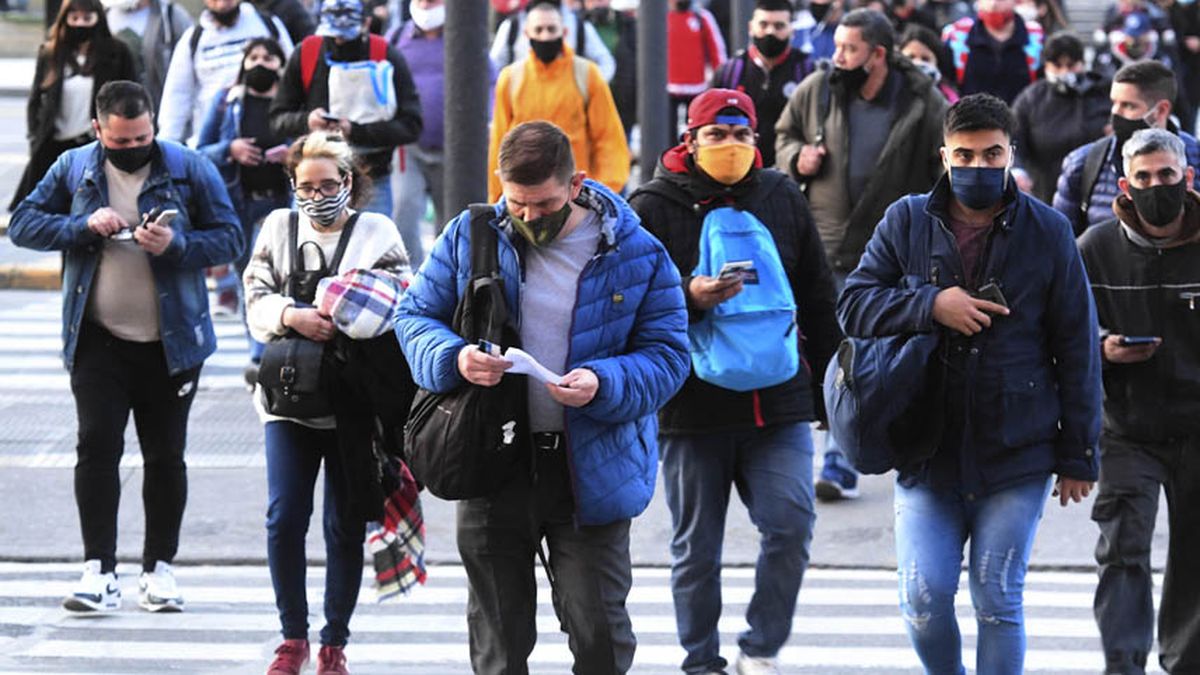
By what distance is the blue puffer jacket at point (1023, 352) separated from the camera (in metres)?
6.20

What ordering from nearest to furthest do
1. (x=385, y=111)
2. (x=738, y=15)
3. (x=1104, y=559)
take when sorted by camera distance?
(x=1104, y=559)
(x=385, y=111)
(x=738, y=15)

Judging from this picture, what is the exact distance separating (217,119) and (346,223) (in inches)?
179

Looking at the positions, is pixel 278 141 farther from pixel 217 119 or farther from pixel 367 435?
pixel 367 435

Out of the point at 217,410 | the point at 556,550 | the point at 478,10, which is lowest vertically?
the point at 217,410

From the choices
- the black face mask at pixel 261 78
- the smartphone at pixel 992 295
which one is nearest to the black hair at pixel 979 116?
the smartphone at pixel 992 295

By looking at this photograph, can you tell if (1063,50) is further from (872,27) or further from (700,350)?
(700,350)

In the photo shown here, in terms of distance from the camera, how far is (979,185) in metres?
6.21

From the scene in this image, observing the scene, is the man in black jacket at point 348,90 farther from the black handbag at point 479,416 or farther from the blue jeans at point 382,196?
the black handbag at point 479,416

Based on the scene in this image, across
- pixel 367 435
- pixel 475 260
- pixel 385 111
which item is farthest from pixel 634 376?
pixel 385 111

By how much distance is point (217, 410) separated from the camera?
12.2m

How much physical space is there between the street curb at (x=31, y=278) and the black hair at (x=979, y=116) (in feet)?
36.5

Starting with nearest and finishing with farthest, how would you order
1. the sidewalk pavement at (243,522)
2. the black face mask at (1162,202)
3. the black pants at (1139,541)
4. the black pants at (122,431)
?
the black face mask at (1162,202)
the black pants at (1139,541)
the black pants at (122,431)
the sidewalk pavement at (243,522)

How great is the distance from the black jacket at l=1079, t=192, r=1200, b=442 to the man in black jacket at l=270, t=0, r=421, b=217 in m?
5.00

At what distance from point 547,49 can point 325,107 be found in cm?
137
